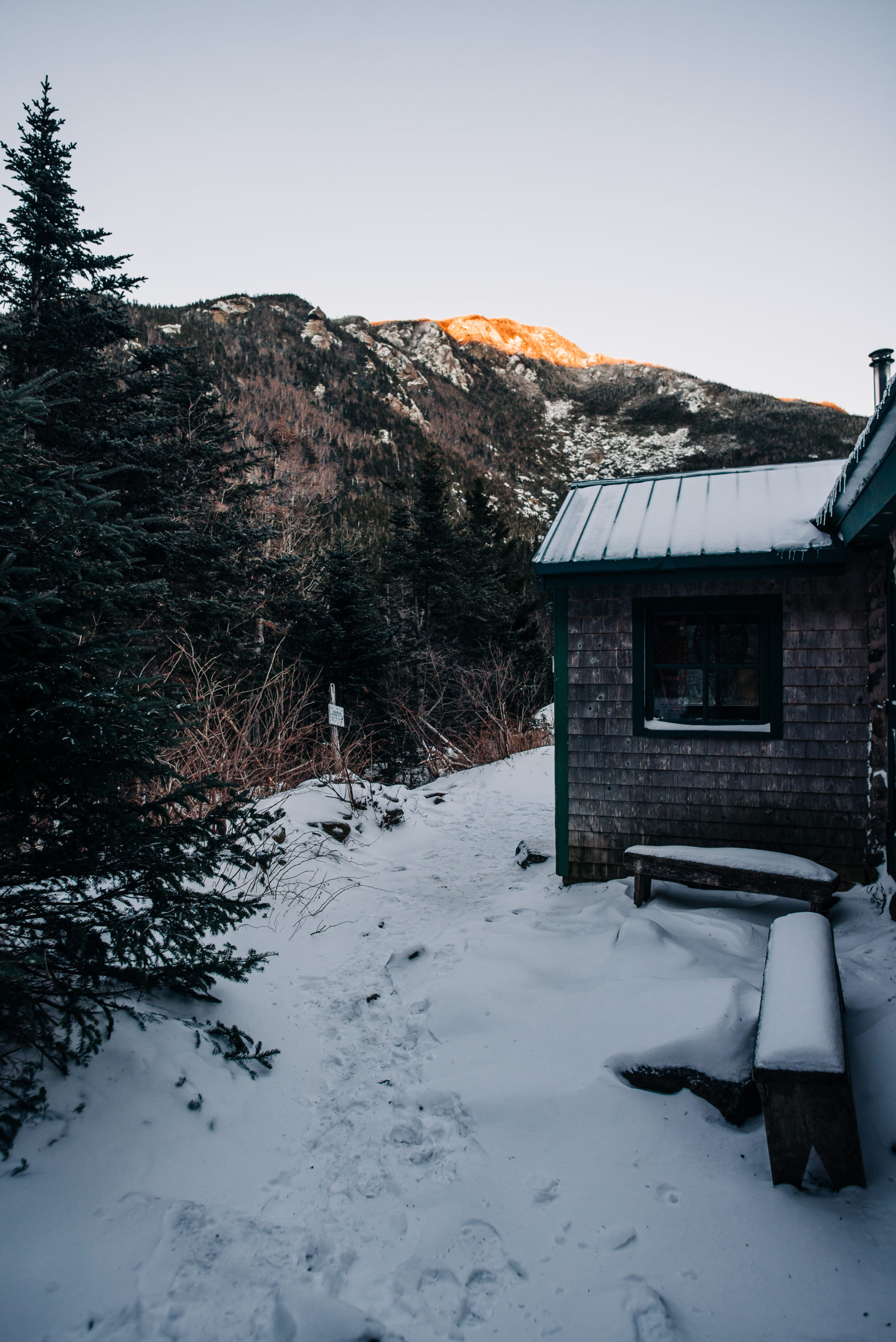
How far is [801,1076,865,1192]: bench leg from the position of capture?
1908 millimetres

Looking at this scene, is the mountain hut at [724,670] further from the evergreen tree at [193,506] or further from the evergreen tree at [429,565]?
the evergreen tree at [429,565]

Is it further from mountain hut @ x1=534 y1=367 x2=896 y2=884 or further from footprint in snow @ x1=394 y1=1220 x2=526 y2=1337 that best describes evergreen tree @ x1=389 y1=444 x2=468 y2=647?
footprint in snow @ x1=394 y1=1220 x2=526 y2=1337

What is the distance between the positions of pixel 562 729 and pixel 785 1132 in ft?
11.1

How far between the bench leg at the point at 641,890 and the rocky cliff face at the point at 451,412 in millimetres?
15452

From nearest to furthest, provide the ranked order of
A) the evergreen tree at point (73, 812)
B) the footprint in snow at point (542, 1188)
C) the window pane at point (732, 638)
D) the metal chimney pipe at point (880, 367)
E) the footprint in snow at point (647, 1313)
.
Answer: the footprint in snow at point (647, 1313), the evergreen tree at point (73, 812), the footprint in snow at point (542, 1188), the metal chimney pipe at point (880, 367), the window pane at point (732, 638)

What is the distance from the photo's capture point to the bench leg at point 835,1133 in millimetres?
1908

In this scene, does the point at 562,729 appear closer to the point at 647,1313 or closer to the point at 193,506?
the point at 647,1313

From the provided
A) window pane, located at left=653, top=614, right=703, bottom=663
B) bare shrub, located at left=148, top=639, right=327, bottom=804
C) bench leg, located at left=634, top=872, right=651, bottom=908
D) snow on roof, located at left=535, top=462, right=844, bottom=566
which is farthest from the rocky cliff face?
bench leg, located at left=634, top=872, right=651, bottom=908

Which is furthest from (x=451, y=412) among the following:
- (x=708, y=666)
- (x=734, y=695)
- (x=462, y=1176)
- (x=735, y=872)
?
(x=462, y=1176)

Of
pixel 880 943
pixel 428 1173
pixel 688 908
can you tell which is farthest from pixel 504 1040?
pixel 880 943

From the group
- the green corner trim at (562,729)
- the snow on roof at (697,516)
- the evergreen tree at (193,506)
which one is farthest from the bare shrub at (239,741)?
the snow on roof at (697,516)

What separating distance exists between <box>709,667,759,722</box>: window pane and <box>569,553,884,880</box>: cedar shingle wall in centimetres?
48

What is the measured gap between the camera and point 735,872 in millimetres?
3957

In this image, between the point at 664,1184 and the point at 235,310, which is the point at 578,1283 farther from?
the point at 235,310
